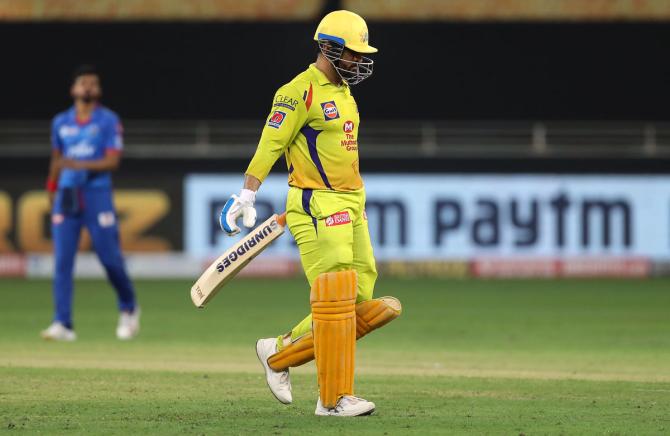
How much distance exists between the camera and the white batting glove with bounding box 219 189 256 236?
6.40m

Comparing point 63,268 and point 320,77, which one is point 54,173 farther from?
point 320,77

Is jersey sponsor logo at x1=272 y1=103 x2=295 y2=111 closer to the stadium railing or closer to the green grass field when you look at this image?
the green grass field

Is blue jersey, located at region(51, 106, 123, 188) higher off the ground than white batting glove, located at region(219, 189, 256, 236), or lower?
higher

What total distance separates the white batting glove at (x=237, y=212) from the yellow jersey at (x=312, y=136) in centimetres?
12

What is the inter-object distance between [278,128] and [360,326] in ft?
3.48

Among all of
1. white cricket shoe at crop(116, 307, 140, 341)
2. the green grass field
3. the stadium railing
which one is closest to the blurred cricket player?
white cricket shoe at crop(116, 307, 140, 341)

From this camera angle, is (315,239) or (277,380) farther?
(277,380)

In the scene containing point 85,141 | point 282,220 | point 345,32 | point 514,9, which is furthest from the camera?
point 514,9

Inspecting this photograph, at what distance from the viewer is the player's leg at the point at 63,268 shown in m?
11.0

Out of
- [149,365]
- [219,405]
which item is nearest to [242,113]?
[149,365]

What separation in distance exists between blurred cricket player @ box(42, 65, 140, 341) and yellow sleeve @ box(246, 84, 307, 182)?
183 inches

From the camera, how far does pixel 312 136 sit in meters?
6.63

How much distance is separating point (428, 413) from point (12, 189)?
13144mm

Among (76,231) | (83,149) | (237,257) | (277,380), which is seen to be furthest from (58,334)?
(237,257)
